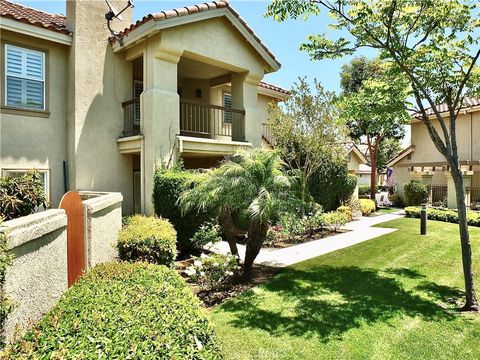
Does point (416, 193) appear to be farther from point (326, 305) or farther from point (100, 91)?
point (100, 91)

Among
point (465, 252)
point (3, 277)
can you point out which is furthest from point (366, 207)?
point (3, 277)

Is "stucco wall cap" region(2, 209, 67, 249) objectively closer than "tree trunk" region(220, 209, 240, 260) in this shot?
Yes

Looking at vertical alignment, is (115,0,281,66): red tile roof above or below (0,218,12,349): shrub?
above

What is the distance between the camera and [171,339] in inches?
122

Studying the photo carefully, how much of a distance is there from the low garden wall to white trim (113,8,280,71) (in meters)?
6.25

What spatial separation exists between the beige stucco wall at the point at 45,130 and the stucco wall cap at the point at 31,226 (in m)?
7.25

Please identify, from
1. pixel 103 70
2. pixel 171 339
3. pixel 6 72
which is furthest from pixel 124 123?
pixel 171 339

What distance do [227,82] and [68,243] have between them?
12.4m

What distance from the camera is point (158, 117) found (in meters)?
12.1

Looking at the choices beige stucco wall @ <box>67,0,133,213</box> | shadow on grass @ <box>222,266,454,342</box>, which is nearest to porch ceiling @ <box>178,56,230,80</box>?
beige stucco wall @ <box>67,0,133,213</box>

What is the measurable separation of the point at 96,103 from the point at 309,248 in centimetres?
991

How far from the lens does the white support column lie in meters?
12.0

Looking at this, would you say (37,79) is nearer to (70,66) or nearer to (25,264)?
(70,66)

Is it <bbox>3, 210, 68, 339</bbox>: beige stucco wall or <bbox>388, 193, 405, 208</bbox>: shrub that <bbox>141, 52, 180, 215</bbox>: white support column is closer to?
<bbox>3, 210, 68, 339</bbox>: beige stucco wall
